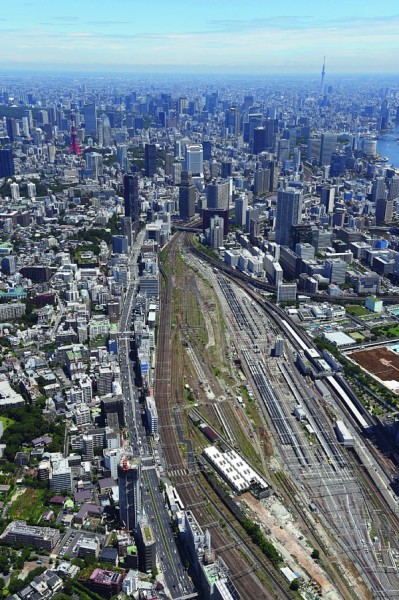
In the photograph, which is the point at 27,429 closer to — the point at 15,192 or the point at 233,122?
the point at 15,192

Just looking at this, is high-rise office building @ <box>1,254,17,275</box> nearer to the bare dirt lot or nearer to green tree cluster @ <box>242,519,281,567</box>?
the bare dirt lot

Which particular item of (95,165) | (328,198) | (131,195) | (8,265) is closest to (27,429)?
(8,265)

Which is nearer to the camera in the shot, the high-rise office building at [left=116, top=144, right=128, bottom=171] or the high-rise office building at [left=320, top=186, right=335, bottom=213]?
the high-rise office building at [left=320, top=186, right=335, bottom=213]

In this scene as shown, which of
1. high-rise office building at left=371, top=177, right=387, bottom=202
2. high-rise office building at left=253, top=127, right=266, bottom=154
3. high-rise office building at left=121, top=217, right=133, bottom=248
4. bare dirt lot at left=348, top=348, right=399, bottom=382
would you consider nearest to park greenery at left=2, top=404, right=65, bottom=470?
bare dirt lot at left=348, top=348, right=399, bottom=382

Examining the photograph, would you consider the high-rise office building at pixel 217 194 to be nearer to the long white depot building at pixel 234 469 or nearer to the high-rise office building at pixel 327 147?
the high-rise office building at pixel 327 147

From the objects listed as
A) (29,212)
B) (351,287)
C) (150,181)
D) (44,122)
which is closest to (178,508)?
(351,287)

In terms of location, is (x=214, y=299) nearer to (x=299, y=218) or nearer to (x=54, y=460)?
(x=299, y=218)

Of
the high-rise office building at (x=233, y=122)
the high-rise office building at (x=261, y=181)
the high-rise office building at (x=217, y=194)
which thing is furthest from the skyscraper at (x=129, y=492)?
the high-rise office building at (x=233, y=122)
